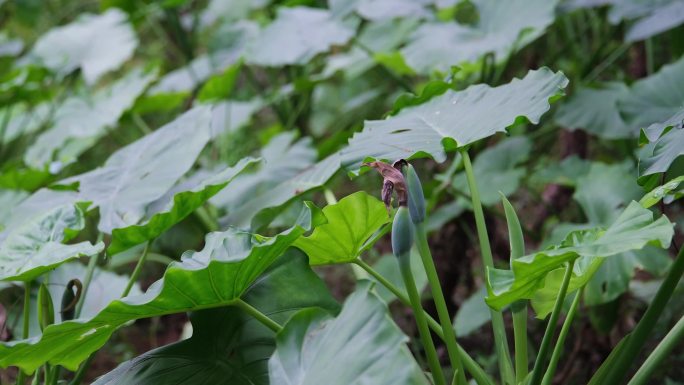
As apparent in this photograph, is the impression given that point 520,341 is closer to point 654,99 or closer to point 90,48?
point 654,99

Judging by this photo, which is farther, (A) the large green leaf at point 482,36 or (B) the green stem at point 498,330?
(A) the large green leaf at point 482,36

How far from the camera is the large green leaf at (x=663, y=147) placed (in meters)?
0.78

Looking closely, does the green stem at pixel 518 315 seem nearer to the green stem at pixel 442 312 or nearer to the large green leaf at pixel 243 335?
the green stem at pixel 442 312

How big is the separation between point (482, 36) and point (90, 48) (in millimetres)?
1396

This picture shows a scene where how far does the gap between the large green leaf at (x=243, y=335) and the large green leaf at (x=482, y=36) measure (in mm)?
765

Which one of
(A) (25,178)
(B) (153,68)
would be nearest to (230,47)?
(B) (153,68)

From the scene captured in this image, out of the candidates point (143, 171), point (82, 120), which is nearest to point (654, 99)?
point (143, 171)

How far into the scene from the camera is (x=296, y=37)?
1.84 metres

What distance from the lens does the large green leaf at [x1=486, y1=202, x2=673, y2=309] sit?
649 mm

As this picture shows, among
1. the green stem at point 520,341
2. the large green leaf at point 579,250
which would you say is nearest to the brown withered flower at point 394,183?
the large green leaf at point 579,250

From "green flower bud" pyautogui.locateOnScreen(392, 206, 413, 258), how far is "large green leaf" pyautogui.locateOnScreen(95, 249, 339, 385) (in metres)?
0.20

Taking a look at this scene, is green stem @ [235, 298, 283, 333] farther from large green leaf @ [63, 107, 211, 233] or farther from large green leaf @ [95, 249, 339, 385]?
large green leaf @ [63, 107, 211, 233]

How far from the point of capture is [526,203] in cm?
230

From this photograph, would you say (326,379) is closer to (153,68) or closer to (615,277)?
(615,277)
